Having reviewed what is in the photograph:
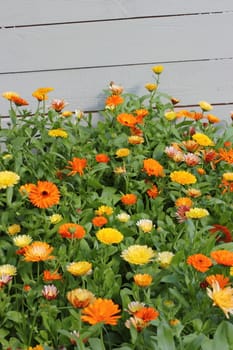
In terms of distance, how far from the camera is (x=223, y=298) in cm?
125

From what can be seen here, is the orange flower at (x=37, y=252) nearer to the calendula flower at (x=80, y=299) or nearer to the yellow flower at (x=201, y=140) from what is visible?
the calendula flower at (x=80, y=299)

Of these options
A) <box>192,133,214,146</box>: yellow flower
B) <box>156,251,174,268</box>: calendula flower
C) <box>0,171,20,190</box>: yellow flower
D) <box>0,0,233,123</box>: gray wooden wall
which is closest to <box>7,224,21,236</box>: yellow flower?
<box>0,171,20,190</box>: yellow flower

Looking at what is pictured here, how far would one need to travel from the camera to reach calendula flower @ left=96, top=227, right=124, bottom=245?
5.08 feet

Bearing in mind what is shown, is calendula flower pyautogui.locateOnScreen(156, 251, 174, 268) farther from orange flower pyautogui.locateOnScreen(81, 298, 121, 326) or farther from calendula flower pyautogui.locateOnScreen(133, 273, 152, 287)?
orange flower pyautogui.locateOnScreen(81, 298, 121, 326)

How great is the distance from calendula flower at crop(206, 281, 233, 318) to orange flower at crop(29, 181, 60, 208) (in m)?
0.57

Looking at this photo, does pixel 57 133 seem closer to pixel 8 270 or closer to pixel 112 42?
pixel 112 42

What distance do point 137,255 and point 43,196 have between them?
0.34m

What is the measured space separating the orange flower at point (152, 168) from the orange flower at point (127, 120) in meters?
0.21

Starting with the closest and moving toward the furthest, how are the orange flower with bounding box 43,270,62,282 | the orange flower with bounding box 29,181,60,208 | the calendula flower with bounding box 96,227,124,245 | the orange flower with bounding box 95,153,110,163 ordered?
the orange flower with bounding box 43,270,62,282 < the calendula flower with bounding box 96,227,124,245 < the orange flower with bounding box 29,181,60,208 < the orange flower with bounding box 95,153,110,163

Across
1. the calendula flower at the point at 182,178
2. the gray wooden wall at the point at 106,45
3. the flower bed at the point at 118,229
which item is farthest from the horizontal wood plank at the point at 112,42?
the calendula flower at the point at 182,178

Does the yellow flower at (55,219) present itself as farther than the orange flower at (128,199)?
No

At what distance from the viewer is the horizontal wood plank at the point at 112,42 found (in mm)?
2441

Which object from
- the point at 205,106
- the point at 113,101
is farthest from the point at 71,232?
the point at 205,106

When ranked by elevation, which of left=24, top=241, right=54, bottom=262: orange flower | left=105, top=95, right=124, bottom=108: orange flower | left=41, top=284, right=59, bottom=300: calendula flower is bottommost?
left=41, top=284, right=59, bottom=300: calendula flower
